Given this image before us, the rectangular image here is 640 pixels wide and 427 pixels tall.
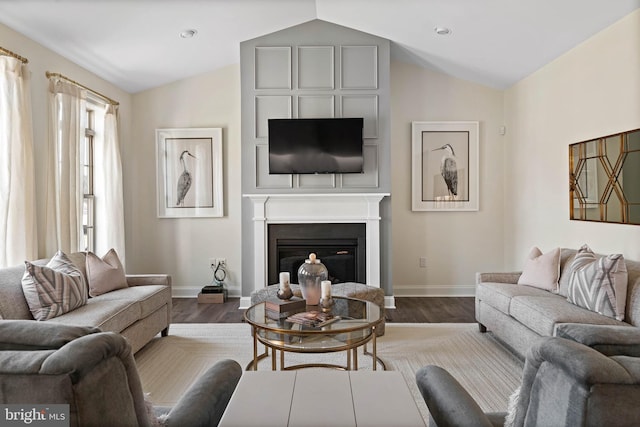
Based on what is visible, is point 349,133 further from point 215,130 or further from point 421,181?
point 215,130

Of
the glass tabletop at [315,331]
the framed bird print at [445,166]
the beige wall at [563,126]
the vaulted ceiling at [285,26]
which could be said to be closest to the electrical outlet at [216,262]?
the vaulted ceiling at [285,26]

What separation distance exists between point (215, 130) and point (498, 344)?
4.02m

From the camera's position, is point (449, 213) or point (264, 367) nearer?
point (264, 367)

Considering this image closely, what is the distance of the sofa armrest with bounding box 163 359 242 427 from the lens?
1.28 m

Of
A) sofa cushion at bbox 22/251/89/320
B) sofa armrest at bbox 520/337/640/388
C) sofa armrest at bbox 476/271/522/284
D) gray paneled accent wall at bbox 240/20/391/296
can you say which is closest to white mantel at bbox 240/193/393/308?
gray paneled accent wall at bbox 240/20/391/296

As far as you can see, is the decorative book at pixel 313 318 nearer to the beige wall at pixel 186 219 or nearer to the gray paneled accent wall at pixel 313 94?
the gray paneled accent wall at pixel 313 94

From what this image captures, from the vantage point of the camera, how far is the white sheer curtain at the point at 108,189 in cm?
471

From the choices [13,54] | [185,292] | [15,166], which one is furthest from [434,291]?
[13,54]

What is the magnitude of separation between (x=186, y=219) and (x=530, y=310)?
411 cm

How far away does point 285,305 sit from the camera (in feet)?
9.11

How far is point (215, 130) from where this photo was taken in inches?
213

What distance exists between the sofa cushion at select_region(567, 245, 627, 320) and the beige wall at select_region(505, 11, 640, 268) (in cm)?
51

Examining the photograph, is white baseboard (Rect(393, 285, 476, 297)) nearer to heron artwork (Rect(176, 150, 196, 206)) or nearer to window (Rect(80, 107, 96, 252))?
heron artwork (Rect(176, 150, 196, 206))

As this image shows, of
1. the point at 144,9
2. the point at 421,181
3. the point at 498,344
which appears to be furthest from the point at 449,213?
the point at 144,9
